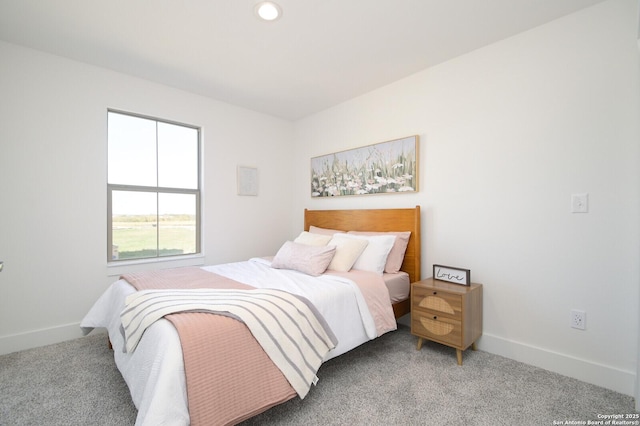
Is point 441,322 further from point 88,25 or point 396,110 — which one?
point 88,25

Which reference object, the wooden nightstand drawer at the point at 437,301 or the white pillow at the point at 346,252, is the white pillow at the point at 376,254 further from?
the wooden nightstand drawer at the point at 437,301

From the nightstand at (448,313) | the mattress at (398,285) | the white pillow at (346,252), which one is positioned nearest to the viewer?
the nightstand at (448,313)

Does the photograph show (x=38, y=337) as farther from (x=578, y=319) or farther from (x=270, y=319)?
(x=578, y=319)

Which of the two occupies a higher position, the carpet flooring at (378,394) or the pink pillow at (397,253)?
the pink pillow at (397,253)

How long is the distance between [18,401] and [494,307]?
333cm

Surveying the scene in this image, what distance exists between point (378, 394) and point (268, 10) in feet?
8.55

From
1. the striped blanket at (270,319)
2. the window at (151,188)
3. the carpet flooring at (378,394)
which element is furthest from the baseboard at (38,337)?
the striped blanket at (270,319)

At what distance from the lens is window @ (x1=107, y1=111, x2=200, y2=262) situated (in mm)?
2977

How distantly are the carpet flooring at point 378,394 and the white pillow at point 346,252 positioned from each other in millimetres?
724

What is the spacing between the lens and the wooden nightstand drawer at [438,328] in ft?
7.16

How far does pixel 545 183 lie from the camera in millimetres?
2158

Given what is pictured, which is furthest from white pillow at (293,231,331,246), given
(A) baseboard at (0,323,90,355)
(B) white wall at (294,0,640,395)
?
(A) baseboard at (0,323,90,355)

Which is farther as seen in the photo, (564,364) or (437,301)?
(437,301)

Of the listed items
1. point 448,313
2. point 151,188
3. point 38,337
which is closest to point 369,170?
point 448,313
